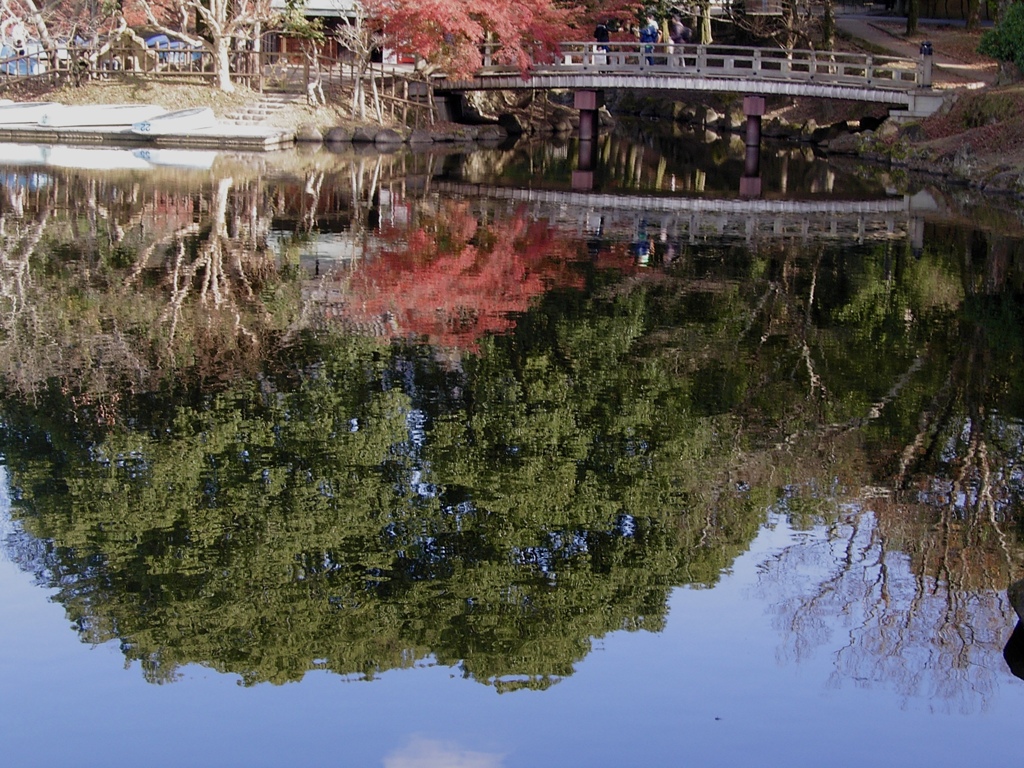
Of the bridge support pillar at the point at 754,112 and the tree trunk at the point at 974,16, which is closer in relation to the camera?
the bridge support pillar at the point at 754,112

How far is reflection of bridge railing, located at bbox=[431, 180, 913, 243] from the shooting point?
23953 mm

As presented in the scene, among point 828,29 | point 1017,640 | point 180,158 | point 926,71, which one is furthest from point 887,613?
point 828,29

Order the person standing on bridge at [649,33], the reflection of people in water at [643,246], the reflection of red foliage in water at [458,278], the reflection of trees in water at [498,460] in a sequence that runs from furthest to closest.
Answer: the person standing on bridge at [649,33] → the reflection of people in water at [643,246] → the reflection of red foliage in water at [458,278] → the reflection of trees in water at [498,460]

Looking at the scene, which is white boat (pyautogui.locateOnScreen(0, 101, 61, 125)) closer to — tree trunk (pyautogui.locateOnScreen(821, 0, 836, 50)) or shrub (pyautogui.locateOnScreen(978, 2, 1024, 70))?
tree trunk (pyautogui.locateOnScreen(821, 0, 836, 50))

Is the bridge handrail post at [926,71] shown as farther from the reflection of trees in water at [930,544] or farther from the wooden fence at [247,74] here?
the reflection of trees in water at [930,544]

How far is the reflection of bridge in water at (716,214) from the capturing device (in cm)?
2386

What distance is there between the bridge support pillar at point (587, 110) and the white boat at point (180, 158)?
444 inches

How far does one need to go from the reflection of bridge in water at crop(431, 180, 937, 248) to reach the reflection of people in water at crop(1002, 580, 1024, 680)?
15073mm

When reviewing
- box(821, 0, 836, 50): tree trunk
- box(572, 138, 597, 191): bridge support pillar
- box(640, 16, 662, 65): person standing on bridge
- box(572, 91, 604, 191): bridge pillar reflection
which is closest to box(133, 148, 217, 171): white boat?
box(572, 138, 597, 191): bridge support pillar

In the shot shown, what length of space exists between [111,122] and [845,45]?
25528mm

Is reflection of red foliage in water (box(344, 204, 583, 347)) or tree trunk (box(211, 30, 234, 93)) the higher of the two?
tree trunk (box(211, 30, 234, 93))

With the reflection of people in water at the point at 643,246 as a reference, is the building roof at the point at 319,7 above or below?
above

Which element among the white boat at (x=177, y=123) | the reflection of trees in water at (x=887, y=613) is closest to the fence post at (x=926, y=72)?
the white boat at (x=177, y=123)

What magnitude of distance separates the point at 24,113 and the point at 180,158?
7897 mm
